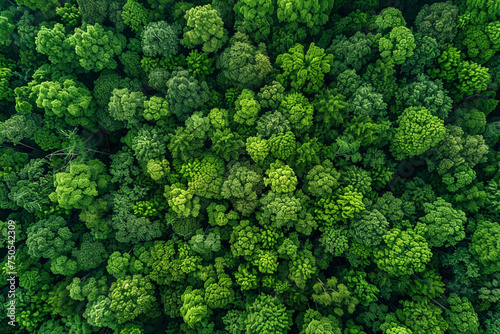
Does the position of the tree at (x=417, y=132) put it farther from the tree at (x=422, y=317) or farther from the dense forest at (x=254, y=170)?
the tree at (x=422, y=317)

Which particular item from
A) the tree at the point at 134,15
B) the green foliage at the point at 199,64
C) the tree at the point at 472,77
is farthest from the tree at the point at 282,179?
the tree at the point at 134,15

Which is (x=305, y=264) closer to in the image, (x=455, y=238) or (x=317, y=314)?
(x=317, y=314)

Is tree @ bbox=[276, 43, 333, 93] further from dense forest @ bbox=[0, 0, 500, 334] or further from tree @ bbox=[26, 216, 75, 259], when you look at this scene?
tree @ bbox=[26, 216, 75, 259]

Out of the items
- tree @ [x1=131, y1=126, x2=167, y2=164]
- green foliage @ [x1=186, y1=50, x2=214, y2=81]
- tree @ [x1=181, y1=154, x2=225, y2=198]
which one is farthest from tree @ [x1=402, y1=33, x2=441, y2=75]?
tree @ [x1=131, y1=126, x2=167, y2=164]

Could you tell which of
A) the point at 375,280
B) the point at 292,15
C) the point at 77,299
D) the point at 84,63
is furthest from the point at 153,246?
the point at 292,15

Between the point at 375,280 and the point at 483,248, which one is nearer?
the point at 483,248

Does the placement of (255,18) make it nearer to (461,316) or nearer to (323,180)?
(323,180)

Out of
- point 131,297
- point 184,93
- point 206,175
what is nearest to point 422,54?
point 184,93

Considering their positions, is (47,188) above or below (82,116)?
below
